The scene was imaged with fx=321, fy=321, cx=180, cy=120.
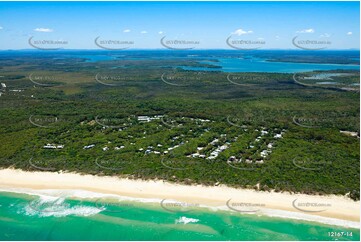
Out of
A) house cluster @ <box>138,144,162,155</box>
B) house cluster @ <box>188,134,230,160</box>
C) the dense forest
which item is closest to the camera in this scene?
the dense forest

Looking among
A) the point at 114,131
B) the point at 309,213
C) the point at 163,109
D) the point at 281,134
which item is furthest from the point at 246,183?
the point at 163,109

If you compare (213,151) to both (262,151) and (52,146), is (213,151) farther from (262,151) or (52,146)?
(52,146)

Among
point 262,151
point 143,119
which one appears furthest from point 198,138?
point 143,119

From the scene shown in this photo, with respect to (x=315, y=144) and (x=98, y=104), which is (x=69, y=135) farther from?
(x=315, y=144)

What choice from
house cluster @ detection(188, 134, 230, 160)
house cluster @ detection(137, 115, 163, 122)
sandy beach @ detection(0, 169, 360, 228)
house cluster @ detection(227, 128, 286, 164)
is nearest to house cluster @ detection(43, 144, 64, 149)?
sandy beach @ detection(0, 169, 360, 228)

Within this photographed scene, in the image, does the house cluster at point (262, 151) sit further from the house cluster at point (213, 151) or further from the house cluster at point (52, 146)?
the house cluster at point (52, 146)

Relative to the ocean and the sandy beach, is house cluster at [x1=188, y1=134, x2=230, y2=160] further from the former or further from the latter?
the ocean
